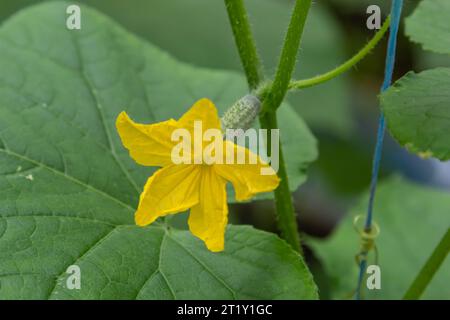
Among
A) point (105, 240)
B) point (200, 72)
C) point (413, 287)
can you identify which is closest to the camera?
point (105, 240)

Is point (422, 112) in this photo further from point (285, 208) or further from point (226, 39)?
point (226, 39)

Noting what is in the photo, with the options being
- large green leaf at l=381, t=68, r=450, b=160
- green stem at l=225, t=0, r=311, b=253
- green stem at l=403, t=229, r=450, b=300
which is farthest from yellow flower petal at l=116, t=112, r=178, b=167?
green stem at l=403, t=229, r=450, b=300

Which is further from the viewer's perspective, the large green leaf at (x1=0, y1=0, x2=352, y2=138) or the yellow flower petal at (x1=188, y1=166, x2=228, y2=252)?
the large green leaf at (x1=0, y1=0, x2=352, y2=138)

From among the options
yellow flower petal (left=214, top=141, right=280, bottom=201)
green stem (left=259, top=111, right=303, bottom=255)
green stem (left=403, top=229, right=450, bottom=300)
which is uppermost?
yellow flower petal (left=214, top=141, right=280, bottom=201)

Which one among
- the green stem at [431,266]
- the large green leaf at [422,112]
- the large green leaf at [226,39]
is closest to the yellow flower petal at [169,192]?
the large green leaf at [422,112]

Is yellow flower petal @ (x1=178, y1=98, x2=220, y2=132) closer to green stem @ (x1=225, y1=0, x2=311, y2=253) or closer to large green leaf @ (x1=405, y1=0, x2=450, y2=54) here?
green stem @ (x1=225, y1=0, x2=311, y2=253)

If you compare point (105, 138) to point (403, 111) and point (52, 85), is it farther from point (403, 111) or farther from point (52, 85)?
point (403, 111)
